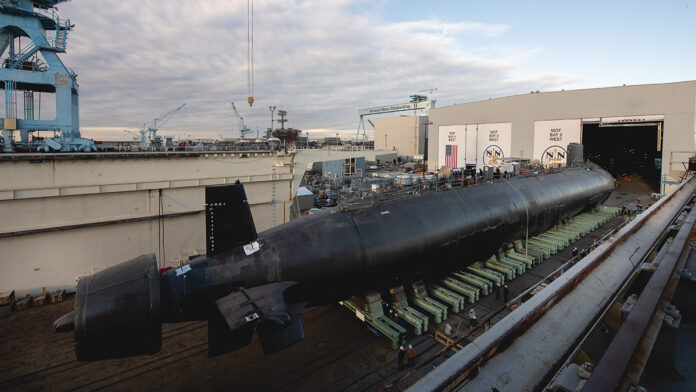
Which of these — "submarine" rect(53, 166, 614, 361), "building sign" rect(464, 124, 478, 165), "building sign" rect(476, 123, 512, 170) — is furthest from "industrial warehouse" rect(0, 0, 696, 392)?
"building sign" rect(464, 124, 478, 165)

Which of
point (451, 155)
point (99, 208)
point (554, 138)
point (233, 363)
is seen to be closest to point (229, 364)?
point (233, 363)

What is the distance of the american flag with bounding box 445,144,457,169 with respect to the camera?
2016 inches

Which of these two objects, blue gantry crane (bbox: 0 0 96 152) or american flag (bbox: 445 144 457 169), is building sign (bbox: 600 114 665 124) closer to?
american flag (bbox: 445 144 457 169)

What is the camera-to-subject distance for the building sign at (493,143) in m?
43.8

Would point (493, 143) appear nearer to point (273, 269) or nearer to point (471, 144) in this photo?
point (471, 144)

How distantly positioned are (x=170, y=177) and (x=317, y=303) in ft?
43.6

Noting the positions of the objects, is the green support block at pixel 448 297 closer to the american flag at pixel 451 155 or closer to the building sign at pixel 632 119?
the building sign at pixel 632 119

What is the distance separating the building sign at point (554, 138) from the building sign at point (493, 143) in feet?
11.9

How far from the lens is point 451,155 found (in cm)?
5181

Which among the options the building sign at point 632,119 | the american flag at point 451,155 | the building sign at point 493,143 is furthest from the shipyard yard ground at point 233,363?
the american flag at point 451,155

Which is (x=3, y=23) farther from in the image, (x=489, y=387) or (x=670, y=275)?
(x=670, y=275)

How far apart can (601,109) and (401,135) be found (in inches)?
2653

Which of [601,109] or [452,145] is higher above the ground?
[601,109]

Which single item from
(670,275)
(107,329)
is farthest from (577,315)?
(107,329)
